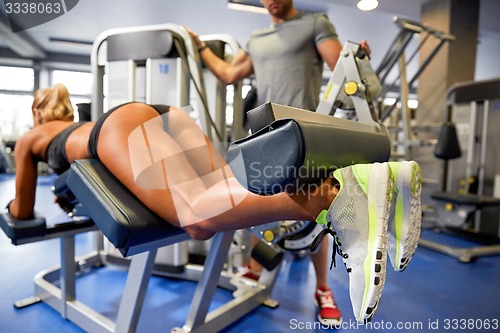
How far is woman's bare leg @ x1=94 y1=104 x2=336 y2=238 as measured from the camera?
2.55ft

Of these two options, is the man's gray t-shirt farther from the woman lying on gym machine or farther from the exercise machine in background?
the exercise machine in background

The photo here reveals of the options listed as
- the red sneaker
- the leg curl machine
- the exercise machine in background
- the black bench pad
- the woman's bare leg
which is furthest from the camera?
the exercise machine in background

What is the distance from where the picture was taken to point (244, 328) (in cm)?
139

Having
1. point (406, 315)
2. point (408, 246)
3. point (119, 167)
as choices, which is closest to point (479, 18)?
point (406, 315)

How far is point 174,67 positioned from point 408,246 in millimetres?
1446

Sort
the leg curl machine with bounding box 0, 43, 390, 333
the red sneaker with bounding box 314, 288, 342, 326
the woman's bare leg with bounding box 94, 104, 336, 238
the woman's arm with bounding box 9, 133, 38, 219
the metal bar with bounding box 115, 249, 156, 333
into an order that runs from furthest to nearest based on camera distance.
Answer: the red sneaker with bounding box 314, 288, 342, 326 < the woman's arm with bounding box 9, 133, 38, 219 < the metal bar with bounding box 115, 249, 156, 333 < the woman's bare leg with bounding box 94, 104, 336, 238 < the leg curl machine with bounding box 0, 43, 390, 333

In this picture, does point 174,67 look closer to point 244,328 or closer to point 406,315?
point 244,328

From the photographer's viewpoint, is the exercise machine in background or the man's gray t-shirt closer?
the man's gray t-shirt

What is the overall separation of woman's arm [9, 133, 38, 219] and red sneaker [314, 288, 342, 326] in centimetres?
130

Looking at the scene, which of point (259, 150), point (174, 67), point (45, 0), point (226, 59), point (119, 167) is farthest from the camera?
point (226, 59)

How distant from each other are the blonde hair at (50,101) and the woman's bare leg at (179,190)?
55 centimetres

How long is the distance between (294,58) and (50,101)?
105 cm

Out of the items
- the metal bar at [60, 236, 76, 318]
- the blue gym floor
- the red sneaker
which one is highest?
the metal bar at [60, 236, 76, 318]

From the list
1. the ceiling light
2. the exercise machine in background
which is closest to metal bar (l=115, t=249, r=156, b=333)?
the ceiling light
